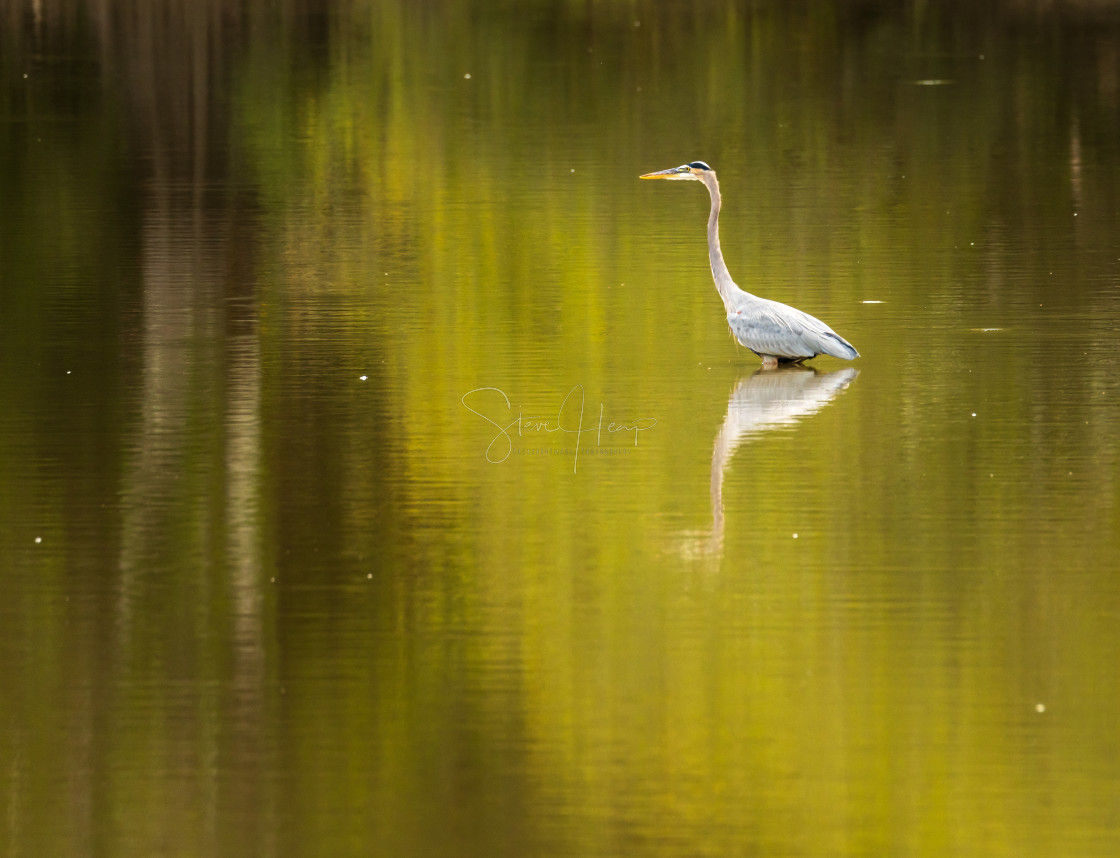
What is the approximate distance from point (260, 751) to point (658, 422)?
440 centimetres

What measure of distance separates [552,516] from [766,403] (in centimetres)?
239

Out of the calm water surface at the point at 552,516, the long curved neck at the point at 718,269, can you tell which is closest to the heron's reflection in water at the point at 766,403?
the calm water surface at the point at 552,516

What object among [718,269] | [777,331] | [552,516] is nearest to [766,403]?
[777,331]

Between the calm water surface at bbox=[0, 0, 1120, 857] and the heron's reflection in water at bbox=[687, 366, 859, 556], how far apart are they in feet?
0.13

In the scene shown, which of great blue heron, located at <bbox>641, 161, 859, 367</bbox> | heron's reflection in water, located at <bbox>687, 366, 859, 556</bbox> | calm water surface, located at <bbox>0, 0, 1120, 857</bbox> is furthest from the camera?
great blue heron, located at <bbox>641, 161, 859, 367</bbox>

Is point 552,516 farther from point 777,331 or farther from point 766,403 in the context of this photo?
point 777,331

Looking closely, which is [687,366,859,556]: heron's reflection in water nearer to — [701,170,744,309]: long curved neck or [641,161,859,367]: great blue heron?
[641,161,859,367]: great blue heron

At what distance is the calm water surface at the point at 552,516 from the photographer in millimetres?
5938

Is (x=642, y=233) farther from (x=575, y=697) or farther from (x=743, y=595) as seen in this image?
(x=575, y=697)

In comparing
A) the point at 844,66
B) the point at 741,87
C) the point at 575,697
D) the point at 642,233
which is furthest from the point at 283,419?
the point at 844,66

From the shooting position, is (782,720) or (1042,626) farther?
(1042,626)

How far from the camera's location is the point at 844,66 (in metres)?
31.8

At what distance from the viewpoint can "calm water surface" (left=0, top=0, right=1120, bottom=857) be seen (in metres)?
5.94

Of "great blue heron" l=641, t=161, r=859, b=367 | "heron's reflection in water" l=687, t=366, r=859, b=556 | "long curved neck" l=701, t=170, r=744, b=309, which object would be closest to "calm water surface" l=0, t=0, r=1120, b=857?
"heron's reflection in water" l=687, t=366, r=859, b=556
